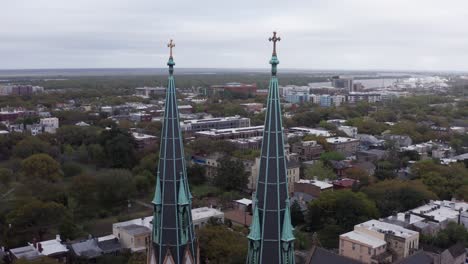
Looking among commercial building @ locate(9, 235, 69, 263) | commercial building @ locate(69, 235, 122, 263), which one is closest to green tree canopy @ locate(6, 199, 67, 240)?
commercial building @ locate(9, 235, 69, 263)

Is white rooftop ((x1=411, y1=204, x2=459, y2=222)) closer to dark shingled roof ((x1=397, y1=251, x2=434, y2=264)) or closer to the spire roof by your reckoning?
A: dark shingled roof ((x1=397, y1=251, x2=434, y2=264))

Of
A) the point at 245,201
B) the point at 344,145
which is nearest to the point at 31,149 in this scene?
the point at 245,201

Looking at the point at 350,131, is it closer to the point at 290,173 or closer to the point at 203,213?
the point at 290,173

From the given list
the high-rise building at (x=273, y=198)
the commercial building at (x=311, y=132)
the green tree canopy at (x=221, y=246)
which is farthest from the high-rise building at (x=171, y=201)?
the commercial building at (x=311, y=132)

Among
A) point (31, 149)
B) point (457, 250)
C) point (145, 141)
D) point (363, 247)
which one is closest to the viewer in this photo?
point (363, 247)

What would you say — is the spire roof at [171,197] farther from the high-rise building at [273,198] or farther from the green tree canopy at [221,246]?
the green tree canopy at [221,246]

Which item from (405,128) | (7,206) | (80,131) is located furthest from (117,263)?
(405,128)
